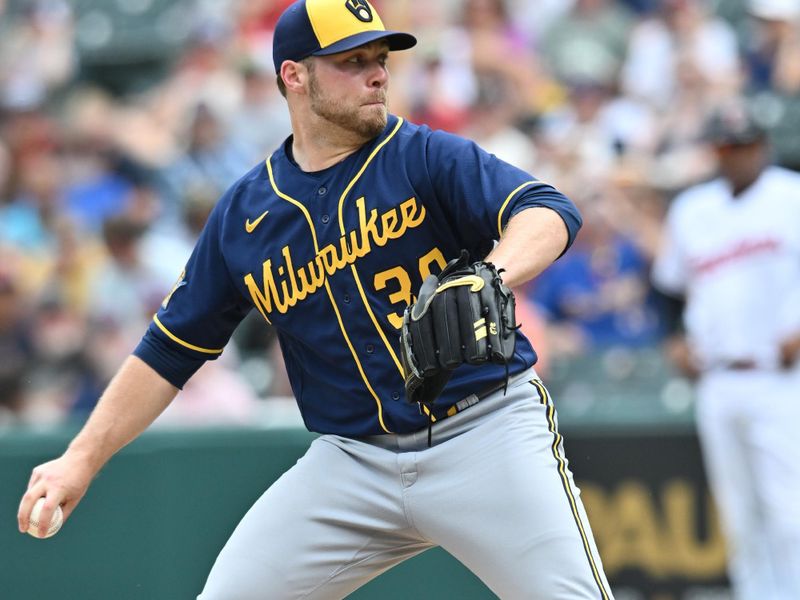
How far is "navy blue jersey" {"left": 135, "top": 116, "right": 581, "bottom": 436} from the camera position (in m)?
3.75

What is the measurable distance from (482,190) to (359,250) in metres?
0.40

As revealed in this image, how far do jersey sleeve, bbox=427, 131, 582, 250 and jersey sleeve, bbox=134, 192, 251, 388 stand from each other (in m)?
0.72

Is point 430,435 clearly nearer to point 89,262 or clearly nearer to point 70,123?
point 89,262

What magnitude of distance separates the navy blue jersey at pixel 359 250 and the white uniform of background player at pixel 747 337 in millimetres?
3170

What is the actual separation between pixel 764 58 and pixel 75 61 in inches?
213

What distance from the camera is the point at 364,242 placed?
150 inches

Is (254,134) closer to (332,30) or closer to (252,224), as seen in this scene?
(252,224)

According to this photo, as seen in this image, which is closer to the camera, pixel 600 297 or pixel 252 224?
pixel 252 224

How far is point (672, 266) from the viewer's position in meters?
7.39

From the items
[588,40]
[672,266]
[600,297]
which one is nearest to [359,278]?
[672,266]

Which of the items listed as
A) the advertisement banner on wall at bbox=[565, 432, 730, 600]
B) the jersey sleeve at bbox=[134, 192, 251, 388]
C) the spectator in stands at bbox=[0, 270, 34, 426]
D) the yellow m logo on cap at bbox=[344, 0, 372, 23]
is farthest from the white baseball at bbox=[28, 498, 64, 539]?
the spectator in stands at bbox=[0, 270, 34, 426]

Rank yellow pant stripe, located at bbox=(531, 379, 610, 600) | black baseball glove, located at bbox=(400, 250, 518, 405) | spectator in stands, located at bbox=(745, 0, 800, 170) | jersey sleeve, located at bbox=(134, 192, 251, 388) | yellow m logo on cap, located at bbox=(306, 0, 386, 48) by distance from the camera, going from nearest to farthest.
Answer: black baseball glove, located at bbox=(400, 250, 518, 405) → yellow pant stripe, located at bbox=(531, 379, 610, 600) → yellow m logo on cap, located at bbox=(306, 0, 386, 48) → jersey sleeve, located at bbox=(134, 192, 251, 388) → spectator in stands, located at bbox=(745, 0, 800, 170)

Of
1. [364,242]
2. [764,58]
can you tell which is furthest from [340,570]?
[764,58]

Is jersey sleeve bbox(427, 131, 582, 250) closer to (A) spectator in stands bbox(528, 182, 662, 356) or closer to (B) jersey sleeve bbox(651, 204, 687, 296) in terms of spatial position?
(B) jersey sleeve bbox(651, 204, 687, 296)
